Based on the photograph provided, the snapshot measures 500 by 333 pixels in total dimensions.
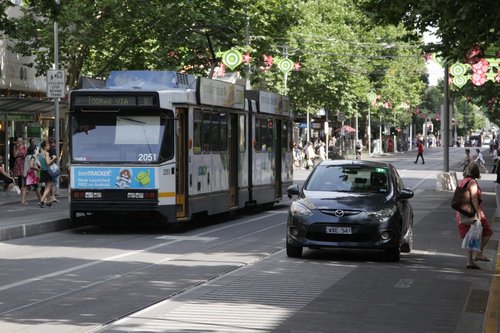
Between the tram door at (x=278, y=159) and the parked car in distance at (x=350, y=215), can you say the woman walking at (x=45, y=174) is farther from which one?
the parked car in distance at (x=350, y=215)

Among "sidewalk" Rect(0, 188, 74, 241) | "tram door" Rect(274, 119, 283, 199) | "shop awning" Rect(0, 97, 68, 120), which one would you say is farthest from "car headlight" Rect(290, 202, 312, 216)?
"shop awning" Rect(0, 97, 68, 120)

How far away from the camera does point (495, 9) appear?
1647 centimetres

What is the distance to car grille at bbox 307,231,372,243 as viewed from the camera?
1731 cm

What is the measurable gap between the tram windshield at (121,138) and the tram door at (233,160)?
433 centimetres

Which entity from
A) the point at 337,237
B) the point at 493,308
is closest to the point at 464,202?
the point at 337,237

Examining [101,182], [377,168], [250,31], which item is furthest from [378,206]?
[250,31]

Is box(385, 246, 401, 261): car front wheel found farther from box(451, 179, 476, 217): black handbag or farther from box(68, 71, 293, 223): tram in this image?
box(68, 71, 293, 223): tram

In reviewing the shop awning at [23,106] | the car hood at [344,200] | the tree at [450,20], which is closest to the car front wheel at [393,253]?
the car hood at [344,200]

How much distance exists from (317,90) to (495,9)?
59.9m

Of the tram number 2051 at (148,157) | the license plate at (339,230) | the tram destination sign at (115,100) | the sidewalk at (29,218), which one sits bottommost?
the sidewalk at (29,218)

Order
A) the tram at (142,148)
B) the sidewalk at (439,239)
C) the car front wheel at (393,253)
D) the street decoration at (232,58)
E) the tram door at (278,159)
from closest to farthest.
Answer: the sidewalk at (439,239) → the car front wheel at (393,253) → the tram at (142,148) → the tram door at (278,159) → the street decoration at (232,58)

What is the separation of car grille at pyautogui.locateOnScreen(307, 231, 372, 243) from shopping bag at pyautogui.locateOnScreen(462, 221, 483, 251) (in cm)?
147

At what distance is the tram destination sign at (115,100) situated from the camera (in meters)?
22.6

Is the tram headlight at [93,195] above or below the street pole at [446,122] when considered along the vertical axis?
below
